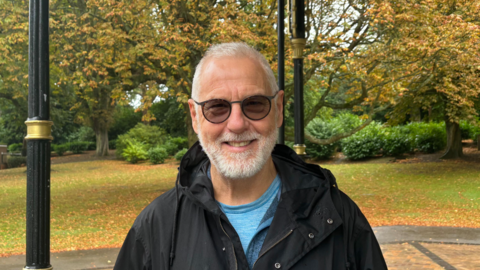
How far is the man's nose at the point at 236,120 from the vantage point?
181cm

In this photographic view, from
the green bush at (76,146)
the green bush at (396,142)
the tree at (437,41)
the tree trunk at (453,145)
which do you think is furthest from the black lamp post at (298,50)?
the green bush at (76,146)

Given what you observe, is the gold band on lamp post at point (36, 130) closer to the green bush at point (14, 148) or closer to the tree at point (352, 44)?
the tree at point (352, 44)

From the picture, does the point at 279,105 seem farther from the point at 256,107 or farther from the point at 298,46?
the point at 298,46

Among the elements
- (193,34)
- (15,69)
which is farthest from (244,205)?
(15,69)

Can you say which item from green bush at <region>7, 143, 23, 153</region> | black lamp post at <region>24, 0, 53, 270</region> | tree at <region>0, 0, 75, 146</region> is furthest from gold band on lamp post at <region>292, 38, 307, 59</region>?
green bush at <region>7, 143, 23, 153</region>

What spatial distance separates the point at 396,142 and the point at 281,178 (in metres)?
21.3

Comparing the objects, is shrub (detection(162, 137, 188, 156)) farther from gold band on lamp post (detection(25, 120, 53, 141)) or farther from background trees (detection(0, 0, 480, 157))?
gold band on lamp post (detection(25, 120, 53, 141))

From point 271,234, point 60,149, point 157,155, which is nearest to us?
point 271,234

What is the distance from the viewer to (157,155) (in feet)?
85.6

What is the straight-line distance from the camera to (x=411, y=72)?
528 inches

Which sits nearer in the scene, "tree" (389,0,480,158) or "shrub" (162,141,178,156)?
"tree" (389,0,480,158)

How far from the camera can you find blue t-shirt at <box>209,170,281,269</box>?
1689 millimetres

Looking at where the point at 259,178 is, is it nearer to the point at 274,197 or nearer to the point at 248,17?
the point at 274,197

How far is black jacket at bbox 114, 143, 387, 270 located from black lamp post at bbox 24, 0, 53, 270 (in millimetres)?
1463
